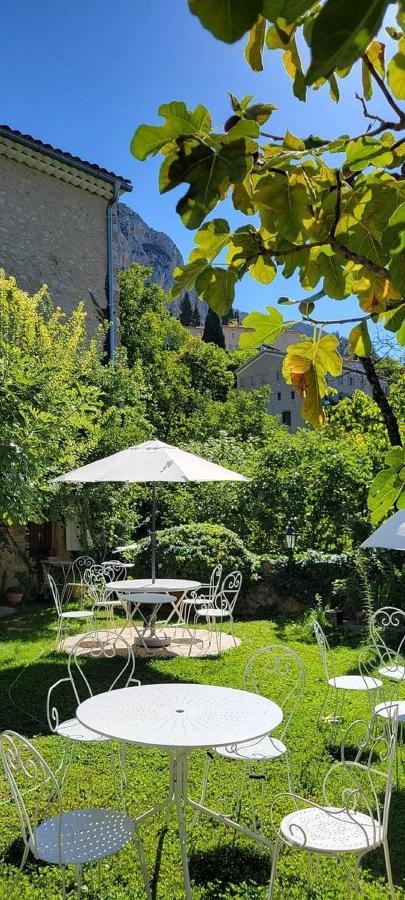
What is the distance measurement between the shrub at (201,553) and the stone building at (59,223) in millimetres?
5491

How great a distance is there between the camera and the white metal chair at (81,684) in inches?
149

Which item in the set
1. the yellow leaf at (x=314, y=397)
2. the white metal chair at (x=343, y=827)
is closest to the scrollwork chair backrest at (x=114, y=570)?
the white metal chair at (x=343, y=827)

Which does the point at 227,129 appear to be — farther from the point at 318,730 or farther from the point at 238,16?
the point at 318,730

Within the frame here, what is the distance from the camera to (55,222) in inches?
550

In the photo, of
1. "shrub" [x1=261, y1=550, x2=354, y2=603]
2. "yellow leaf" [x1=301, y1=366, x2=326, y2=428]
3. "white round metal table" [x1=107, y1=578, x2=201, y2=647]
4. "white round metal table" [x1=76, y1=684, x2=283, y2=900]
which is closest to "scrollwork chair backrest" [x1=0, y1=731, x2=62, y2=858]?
"white round metal table" [x1=76, y1=684, x2=283, y2=900]

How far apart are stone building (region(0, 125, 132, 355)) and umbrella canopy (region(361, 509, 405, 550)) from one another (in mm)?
10187

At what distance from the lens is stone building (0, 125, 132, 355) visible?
13141 mm

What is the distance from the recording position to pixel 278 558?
419 inches

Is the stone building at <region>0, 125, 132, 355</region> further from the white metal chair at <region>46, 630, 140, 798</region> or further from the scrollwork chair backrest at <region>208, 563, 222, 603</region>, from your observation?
the white metal chair at <region>46, 630, 140, 798</region>

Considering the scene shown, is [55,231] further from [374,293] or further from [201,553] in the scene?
[374,293]

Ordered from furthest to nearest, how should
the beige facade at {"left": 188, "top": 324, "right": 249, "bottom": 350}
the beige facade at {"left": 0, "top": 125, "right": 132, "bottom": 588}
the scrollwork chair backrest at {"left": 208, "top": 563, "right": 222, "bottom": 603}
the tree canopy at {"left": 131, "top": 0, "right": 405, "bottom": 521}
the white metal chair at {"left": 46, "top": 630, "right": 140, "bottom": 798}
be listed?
1. the beige facade at {"left": 188, "top": 324, "right": 249, "bottom": 350}
2. the beige facade at {"left": 0, "top": 125, "right": 132, "bottom": 588}
3. the scrollwork chair backrest at {"left": 208, "top": 563, "right": 222, "bottom": 603}
4. the white metal chair at {"left": 46, "top": 630, "right": 140, "bottom": 798}
5. the tree canopy at {"left": 131, "top": 0, "right": 405, "bottom": 521}

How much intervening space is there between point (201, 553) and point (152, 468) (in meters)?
3.56

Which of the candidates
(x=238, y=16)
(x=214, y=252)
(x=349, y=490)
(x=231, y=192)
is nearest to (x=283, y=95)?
(x=231, y=192)

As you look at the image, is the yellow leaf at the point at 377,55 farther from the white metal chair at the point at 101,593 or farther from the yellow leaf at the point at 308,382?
the white metal chair at the point at 101,593
